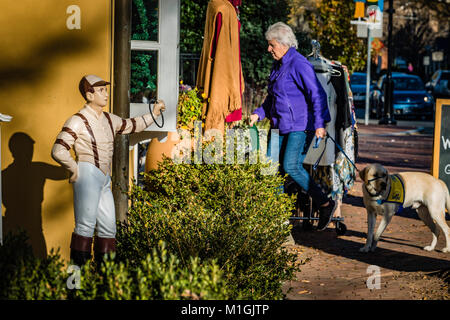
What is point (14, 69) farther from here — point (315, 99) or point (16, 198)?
point (315, 99)

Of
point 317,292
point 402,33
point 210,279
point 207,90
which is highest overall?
point 402,33

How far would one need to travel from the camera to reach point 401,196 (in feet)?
23.9

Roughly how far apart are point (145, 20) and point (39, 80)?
4.24ft

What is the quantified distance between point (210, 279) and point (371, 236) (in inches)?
151

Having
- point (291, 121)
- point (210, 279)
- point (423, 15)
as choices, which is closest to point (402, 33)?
point (423, 15)

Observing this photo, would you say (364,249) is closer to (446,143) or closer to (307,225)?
(307,225)

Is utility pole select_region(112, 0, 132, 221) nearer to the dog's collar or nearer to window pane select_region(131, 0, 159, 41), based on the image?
window pane select_region(131, 0, 159, 41)

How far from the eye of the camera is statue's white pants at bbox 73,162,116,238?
16.1 ft

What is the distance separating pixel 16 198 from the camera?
5.77 metres
